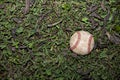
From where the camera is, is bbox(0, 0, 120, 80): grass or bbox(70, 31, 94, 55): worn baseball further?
bbox(0, 0, 120, 80): grass

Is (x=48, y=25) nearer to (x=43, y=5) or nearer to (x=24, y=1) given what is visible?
(x=43, y=5)

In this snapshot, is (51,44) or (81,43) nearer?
(81,43)

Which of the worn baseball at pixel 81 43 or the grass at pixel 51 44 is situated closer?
the worn baseball at pixel 81 43

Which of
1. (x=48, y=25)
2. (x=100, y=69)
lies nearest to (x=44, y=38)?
(x=48, y=25)

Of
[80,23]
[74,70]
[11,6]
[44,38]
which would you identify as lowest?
[74,70]
